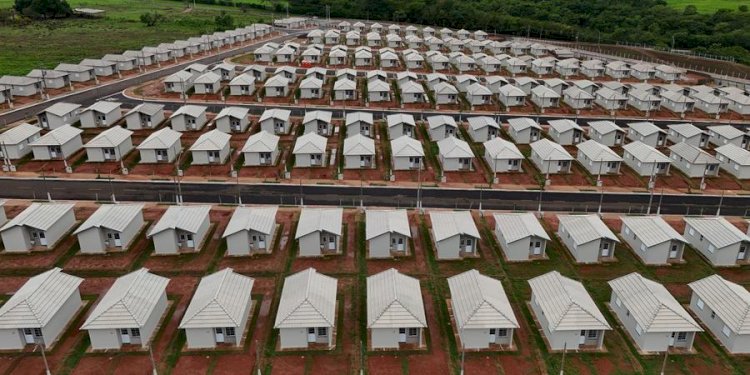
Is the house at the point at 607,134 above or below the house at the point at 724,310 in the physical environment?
above

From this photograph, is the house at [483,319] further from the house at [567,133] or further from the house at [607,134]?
the house at [607,134]

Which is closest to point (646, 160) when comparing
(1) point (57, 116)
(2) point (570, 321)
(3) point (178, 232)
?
(2) point (570, 321)

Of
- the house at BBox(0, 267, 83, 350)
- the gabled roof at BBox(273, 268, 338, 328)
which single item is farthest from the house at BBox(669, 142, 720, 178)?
the house at BBox(0, 267, 83, 350)

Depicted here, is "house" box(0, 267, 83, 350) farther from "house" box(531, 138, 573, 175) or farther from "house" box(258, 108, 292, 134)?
"house" box(531, 138, 573, 175)

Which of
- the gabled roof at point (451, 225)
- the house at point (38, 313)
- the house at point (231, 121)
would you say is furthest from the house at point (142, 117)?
the gabled roof at point (451, 225)

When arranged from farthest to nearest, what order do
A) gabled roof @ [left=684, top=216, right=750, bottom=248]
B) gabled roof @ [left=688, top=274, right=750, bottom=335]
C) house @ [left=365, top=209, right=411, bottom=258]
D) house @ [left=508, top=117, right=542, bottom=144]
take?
1. house @ [left=508, top=117, right=542, bottom=144]
2. house @ [left=365, top=209, right=411, bottom=258]
3. gabled roof @ [left=684, top=216, right=750, bottom=248]
4. gabled roof @ [left=688, top=274, right=750, bottom=335]

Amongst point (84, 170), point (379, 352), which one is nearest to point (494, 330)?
point (379, 352)
